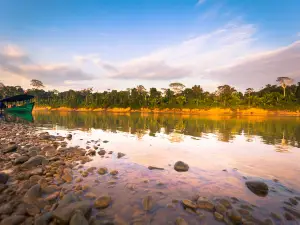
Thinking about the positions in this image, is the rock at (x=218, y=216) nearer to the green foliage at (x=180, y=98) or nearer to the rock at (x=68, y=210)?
the rock at (x=68, y=210)

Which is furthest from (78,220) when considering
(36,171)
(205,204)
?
(36,171)

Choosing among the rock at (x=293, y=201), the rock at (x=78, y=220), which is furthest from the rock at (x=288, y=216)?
the rock at (x=78, y=220)

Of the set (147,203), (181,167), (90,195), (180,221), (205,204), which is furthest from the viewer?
(181,167)

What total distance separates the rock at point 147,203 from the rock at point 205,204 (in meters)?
1.32

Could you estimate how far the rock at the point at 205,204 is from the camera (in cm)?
434

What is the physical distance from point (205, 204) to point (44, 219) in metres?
3.92

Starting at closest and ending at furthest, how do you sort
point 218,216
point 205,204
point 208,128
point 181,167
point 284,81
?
point 218,216
point 205,204
point 181,167
point 208,128
point 284,81

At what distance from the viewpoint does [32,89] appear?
142 m

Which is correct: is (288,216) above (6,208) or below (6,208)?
below

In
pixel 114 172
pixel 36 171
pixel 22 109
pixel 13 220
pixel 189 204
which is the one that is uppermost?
pixel 22 109

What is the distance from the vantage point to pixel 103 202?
4.46 meters

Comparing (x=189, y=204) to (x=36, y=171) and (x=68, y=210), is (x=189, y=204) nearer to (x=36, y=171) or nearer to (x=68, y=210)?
(x=68, y=210)

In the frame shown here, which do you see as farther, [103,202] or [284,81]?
[284,81]

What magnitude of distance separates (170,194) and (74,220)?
2841 millimetres
